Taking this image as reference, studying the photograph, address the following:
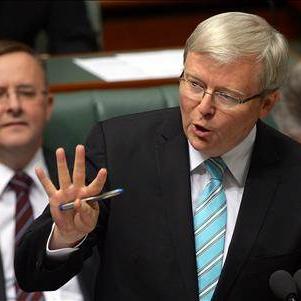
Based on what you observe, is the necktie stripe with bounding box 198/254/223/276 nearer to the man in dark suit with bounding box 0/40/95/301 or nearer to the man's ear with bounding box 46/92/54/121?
the man in dark suit with bounding box 0/40/95/301

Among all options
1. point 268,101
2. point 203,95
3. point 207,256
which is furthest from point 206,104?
point 207,256

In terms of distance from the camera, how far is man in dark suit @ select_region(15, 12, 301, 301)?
106cm

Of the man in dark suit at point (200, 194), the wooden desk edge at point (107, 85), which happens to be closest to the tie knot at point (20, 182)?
the wooden desk edge at point (107, 85)

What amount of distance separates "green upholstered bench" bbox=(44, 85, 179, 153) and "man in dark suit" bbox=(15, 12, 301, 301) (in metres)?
0.53

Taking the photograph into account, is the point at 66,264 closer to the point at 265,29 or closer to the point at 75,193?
the point at 75,193

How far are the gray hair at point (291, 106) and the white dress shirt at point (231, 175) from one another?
455mm

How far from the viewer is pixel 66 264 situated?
3.57ft

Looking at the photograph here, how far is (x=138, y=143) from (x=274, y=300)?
310mm

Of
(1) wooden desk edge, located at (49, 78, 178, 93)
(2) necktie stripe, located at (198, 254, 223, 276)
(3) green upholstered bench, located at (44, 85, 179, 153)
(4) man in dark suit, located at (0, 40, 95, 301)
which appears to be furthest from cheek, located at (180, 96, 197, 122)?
(1) wooden desk edge, located at (49, 78, 178, 93)

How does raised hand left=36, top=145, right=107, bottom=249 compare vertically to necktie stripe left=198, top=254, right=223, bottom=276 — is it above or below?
above

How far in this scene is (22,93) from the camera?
1.60 m

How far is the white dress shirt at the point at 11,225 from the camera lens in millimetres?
1521

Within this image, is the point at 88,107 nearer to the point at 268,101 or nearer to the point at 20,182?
the point at 20,182

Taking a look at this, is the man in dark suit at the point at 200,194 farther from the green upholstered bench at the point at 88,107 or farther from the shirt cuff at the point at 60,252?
the green upholstered bench at the point at 88,107
